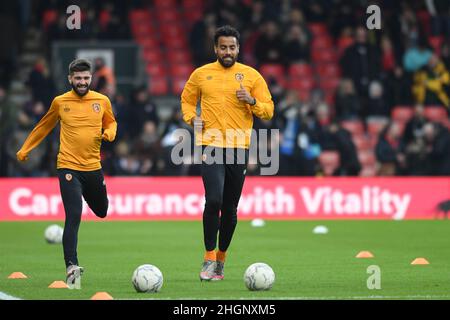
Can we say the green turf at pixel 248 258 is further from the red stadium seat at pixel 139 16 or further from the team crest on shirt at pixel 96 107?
the red stadium seat at pixel 139 16

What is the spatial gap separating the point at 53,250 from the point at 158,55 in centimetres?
1421

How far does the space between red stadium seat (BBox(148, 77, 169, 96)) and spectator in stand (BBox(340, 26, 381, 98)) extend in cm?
425

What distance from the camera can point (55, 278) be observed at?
42.9 feet

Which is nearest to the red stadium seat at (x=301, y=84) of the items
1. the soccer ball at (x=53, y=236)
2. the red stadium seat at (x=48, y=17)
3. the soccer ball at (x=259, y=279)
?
the red stadium seat at (x=48, y=17)

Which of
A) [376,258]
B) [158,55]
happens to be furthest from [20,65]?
[376,258]

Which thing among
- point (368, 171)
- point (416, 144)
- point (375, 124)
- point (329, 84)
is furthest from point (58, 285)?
point (329, 84)

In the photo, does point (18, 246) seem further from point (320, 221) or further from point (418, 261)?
point (320, 221)

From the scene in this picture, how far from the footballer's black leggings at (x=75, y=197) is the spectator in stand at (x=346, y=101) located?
16.1m

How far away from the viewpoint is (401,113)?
1161 inches

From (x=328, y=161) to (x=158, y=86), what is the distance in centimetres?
493

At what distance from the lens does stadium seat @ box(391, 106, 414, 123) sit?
29.3 meters

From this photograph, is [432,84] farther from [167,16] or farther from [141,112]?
[167,16]

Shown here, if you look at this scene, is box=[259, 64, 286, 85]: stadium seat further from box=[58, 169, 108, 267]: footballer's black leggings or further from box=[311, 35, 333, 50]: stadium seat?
box=[58, 169, 108, 267]: footballer's black leggings

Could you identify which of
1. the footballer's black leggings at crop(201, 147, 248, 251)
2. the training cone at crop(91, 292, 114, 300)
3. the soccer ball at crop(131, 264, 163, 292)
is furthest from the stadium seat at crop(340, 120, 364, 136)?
the training cone at crop(91, 292, 114, 300)
